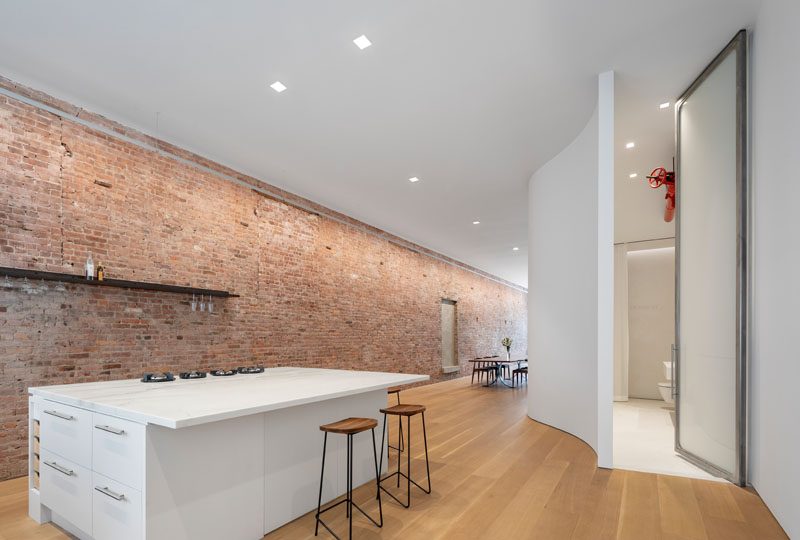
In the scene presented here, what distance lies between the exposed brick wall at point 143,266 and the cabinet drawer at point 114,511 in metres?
2.07

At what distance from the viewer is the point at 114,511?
2369 millimetres

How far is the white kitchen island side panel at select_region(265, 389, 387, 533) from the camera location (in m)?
2.92

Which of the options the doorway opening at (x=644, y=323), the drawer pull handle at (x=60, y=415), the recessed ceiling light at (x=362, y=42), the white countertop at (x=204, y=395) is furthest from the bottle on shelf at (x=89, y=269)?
the doorway opening at (x=644, y=323)

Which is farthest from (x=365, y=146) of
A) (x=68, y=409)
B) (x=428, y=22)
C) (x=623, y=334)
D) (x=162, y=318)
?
(x=623, y=334)

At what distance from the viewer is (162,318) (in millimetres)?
4953

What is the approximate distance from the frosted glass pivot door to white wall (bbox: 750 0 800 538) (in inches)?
4.6

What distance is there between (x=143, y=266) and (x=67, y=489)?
2602 millimetres

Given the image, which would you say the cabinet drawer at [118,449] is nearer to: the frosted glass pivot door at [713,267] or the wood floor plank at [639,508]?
the wood floor plank at [639,508]

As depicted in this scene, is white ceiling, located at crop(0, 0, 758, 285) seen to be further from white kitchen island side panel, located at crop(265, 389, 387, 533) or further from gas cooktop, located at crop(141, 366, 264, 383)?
white kitchen island side panel, located at crop(265, 389, 387, 533)

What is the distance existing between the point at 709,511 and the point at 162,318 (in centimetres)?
533

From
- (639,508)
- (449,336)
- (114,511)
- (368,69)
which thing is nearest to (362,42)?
(368,69)

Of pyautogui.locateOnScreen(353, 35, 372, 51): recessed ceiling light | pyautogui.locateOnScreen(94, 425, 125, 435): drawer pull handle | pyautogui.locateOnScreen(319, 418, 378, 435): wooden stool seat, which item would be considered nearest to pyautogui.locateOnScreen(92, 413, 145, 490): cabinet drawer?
pyautogui.locateOnScreen(94, 425, 125, 435): drawer pull handle

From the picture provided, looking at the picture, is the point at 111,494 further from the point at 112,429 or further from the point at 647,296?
the point at 647,296

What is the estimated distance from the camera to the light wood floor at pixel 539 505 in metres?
2.85
